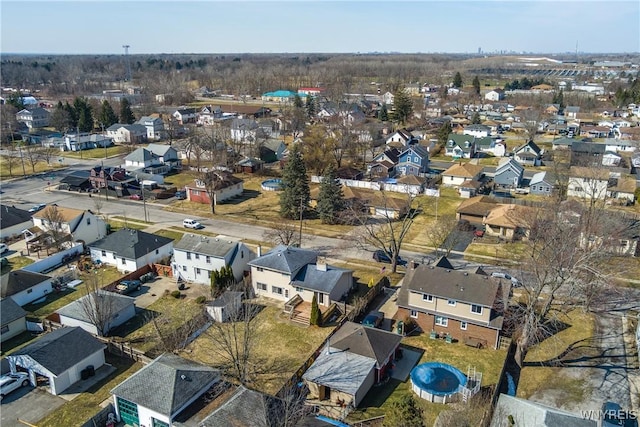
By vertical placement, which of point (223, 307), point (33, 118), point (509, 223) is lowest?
point (223, 307)

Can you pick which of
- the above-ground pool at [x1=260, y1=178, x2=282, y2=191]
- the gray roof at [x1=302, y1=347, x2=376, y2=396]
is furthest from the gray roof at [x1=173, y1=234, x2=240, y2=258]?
the above-ground pool at [x1=260, y1=178, x2=282, y2=191]

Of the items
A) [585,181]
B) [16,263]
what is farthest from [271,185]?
[585,181]

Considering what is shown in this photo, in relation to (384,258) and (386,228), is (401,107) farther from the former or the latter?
(384,258)

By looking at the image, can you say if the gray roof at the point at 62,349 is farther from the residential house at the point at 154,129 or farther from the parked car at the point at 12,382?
the residential house at the point at 154,129

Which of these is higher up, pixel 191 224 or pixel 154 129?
pixel 154 129

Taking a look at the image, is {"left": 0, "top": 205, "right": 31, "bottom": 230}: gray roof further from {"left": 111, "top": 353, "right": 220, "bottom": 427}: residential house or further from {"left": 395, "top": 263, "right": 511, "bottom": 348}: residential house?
{"left": 395, "top": 263, "right": 511, "bottom": 348}: residential house
